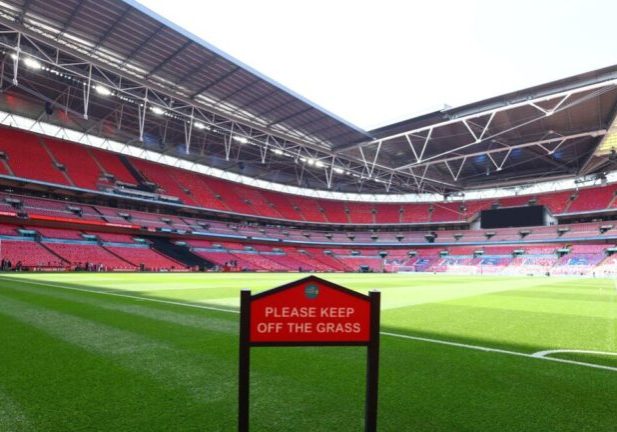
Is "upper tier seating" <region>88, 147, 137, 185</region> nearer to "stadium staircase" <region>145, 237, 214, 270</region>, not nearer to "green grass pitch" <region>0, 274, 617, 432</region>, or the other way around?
"stadium staircase" <region>145, 237, 214, 270</region>

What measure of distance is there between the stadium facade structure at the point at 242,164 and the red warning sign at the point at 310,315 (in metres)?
25.3

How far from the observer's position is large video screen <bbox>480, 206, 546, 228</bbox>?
192 ft

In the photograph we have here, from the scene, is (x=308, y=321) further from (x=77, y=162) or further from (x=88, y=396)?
(x=77, y=162)

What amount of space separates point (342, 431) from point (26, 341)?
5.75m

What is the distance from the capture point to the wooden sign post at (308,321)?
2561mm

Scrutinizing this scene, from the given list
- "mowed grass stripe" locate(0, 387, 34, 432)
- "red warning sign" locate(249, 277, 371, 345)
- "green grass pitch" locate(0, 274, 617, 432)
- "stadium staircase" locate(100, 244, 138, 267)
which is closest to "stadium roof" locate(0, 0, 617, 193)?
"stadium staircase" locate(100, 244, 138, 267)

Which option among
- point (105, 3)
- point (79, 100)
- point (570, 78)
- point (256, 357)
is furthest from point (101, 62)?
point (570, 78)

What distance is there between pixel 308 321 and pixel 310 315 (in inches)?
1.8

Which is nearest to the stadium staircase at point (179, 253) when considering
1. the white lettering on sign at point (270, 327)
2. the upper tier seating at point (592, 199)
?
the white lettering on sign at point (270, 327)

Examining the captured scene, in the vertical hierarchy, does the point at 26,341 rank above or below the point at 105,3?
below

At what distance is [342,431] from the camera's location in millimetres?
3047

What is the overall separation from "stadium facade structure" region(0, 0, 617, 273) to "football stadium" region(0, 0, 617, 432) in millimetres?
294

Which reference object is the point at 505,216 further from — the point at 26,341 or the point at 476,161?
the point at 26,341

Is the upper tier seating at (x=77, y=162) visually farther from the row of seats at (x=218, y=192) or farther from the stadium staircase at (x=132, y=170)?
the stadium staircase at (x=132, y=170)
